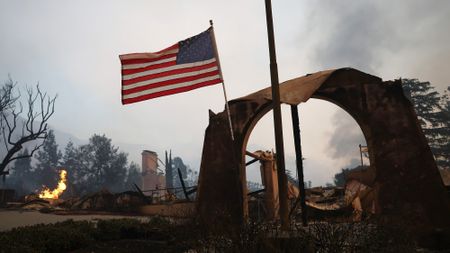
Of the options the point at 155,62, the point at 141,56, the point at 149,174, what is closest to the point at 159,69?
the point at 155,62

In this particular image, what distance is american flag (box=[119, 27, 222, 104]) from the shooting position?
29.0 feet

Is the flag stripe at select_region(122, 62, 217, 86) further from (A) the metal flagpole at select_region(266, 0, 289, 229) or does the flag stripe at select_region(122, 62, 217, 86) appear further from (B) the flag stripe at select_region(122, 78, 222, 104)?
(A) the metal flagpole at select_region(266, 0, 289, 229)

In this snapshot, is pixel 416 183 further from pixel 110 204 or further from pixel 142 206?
pixel 110 204

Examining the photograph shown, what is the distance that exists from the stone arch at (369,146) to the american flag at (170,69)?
2.05 metres

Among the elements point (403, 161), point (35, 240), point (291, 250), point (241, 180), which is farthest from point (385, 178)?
point (35, 240)

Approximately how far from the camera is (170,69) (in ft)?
29.7

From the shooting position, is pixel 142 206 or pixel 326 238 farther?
pixel 142 206

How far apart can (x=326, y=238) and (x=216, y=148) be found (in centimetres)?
640

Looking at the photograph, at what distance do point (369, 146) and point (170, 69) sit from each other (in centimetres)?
596

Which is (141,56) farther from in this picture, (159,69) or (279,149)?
(279,149)

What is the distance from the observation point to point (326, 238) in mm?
4723

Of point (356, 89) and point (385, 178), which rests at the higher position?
point (356, 89)

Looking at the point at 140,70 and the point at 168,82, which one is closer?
the point at 168,82

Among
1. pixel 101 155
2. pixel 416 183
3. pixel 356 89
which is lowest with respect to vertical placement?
pixel 416 183
